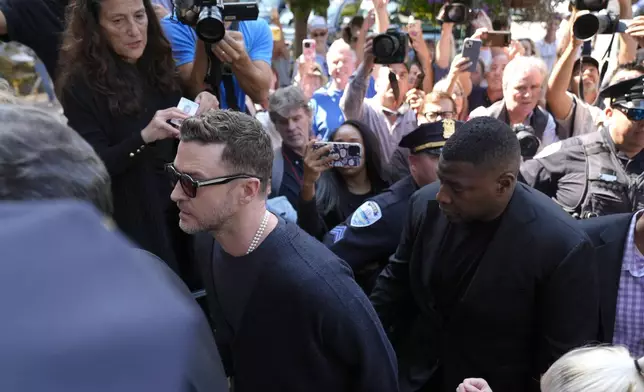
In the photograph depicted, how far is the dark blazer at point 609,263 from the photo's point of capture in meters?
2.71

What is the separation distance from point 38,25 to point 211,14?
907mm

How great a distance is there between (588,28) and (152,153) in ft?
10.2

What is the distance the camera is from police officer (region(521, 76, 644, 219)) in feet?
11.3

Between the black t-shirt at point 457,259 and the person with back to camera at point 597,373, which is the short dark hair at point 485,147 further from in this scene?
the person with back to camera at point 597,373

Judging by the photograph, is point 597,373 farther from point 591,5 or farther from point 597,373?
point 591,5

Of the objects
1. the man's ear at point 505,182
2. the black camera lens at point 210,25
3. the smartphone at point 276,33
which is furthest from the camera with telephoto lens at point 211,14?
the smartphone at point 276,33

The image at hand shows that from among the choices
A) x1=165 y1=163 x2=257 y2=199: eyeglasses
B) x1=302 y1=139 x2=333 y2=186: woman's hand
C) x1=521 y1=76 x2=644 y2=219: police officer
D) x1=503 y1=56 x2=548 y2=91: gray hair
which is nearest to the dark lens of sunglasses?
x1=165 y1=163 x2=257 y2=199: eyeglasses

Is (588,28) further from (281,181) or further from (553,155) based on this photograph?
(281,181)

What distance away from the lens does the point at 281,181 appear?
4020mm

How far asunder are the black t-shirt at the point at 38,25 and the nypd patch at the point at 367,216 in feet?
5.27

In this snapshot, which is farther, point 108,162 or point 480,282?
point 108,162

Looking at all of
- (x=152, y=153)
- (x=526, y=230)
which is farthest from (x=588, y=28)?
(x=152, y=153)

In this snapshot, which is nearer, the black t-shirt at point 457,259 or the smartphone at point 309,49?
the black t-shirt at point 457,259

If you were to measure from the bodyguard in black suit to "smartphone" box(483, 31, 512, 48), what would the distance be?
342cm
